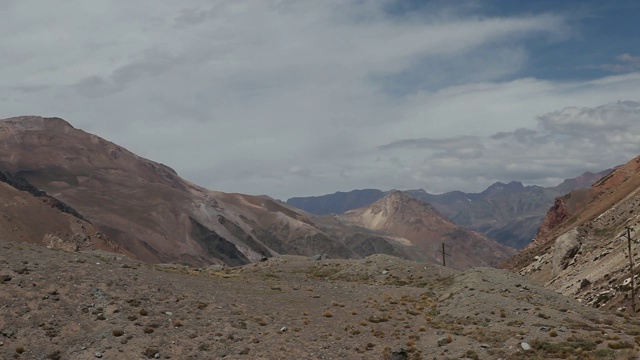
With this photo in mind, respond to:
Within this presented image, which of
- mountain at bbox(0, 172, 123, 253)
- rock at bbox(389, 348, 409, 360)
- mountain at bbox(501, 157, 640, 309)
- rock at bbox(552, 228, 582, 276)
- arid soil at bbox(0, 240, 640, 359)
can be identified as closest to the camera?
rock at bbox(389, 348, 409, 360)

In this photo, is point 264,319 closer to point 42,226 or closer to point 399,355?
point 399,355

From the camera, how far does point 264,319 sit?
40500mm

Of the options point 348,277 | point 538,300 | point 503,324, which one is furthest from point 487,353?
point 348,277

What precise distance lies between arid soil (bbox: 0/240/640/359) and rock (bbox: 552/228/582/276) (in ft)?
181

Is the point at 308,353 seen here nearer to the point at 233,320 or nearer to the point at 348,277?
the point at 233,320

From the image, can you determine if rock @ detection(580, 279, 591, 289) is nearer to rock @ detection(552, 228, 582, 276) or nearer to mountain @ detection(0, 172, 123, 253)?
rock @ detection(552, 228, 582, 276)

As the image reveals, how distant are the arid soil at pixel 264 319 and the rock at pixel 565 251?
2178 inches

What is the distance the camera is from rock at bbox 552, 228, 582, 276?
102 meters

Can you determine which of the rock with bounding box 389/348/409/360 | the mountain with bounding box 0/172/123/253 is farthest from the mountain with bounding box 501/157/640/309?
the mountain with bounding box 0/172/123/253

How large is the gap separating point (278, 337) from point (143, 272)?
17.3 metres

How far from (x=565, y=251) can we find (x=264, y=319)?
78.2 metres

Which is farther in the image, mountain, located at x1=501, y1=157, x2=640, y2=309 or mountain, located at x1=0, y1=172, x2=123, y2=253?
mountain, located at x1=0, y1=172, x2=123, y2=253

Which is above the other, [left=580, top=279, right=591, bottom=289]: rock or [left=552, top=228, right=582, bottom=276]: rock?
[left=552, top=228, right=582, bottom=276]: rock

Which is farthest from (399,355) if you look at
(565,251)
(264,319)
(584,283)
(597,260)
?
(565,251)
